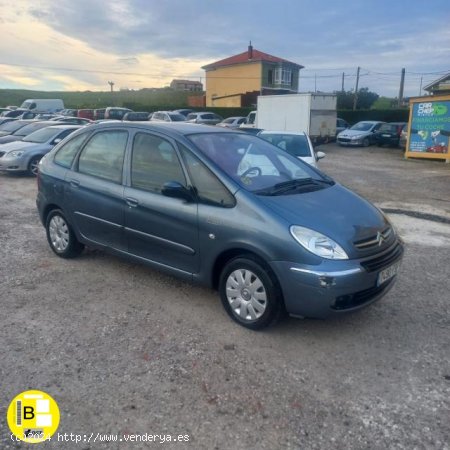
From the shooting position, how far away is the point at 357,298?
11.4 ft

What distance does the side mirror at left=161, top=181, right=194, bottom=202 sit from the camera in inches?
153

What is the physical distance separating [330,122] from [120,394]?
21979mm

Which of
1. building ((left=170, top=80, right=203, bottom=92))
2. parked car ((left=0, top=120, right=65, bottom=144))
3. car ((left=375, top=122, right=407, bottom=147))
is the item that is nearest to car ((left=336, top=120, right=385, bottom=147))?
car ((left=375, top=122, right=407, bottom=147))

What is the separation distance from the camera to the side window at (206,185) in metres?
3.77

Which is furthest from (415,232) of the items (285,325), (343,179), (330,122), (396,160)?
(330,122)

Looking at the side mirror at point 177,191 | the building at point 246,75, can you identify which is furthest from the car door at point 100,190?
the building at point 246,75

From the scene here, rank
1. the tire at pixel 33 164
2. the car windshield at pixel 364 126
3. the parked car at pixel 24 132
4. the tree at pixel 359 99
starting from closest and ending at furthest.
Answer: the tire at pixel 33 164 < the parked car at pixel 24 132 < the car windshield at pixel 364 126 < the tree at pixel 359 99

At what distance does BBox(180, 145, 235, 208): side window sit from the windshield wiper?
281mm

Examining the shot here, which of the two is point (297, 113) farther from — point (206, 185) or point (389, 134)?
point (206, 185)

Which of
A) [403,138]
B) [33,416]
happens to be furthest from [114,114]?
[33,416]

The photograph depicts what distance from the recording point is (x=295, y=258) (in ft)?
11.0

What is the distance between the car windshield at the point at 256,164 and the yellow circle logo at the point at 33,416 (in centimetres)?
218

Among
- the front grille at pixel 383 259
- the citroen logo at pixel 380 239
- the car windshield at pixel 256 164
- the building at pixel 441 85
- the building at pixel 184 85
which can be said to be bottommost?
the front grille at pixel 383 259

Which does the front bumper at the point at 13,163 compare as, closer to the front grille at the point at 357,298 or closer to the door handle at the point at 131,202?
the door handle at the point at 131,202
